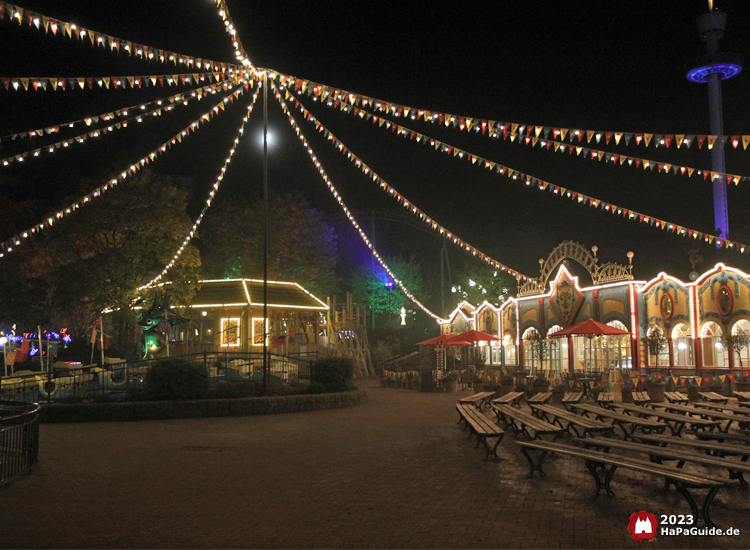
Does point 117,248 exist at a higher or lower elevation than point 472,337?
higher

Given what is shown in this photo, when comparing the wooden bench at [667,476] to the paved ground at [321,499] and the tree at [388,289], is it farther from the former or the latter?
the tree at [388,289]

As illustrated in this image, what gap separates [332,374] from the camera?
17844 mm

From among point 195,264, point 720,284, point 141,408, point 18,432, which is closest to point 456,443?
point 18,432

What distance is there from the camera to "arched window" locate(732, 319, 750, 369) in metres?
19.2

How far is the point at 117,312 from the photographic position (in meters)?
24.1

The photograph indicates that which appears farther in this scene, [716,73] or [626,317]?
[716,73]

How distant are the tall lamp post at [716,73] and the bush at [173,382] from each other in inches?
961

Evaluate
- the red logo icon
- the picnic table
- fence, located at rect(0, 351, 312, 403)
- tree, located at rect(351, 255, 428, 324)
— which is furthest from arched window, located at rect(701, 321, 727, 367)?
tree, located at rect(351, 255, 428, 324)

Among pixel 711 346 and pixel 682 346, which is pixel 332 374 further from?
pixel 711 346

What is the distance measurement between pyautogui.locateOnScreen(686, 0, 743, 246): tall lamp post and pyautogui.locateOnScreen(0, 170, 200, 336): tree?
2399 centimetres

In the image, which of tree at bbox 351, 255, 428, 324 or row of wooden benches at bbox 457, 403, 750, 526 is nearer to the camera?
row of wooden benches at bbox 457, 403, 750, 526

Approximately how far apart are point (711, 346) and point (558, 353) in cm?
777

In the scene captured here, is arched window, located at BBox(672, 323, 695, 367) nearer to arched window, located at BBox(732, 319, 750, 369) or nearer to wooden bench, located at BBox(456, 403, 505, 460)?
arched window, located at BBox(732, 319, 750, 369)

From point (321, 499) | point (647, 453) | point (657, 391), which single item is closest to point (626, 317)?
point (657, 391)
